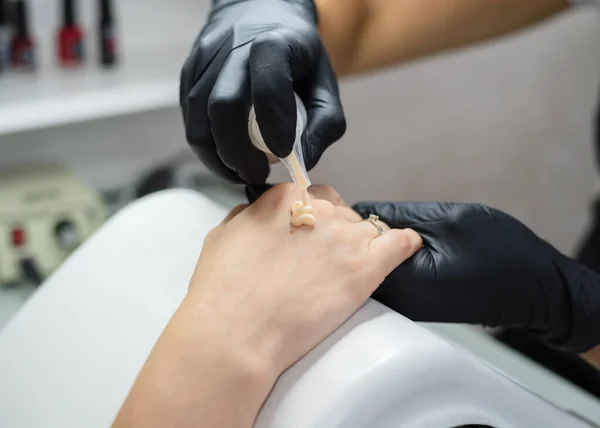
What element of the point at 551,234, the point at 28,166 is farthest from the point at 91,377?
the point at 551,234

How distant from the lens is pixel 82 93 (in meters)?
1.27

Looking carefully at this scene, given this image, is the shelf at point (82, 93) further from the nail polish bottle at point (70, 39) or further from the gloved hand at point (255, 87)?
the gloved hand at point (255, 87)

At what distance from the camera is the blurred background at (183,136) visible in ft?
4.06

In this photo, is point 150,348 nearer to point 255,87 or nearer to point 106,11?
point 255,87

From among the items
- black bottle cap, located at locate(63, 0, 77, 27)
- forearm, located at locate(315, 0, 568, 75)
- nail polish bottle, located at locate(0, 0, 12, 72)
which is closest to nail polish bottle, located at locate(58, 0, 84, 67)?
black bottle cap, located at locate(63, 0, 77, 27)

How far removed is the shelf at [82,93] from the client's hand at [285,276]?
0.67 metres

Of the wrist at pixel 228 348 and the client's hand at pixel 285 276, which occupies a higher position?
the client's hand at pixel 285 276

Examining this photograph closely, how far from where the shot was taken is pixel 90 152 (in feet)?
4.85

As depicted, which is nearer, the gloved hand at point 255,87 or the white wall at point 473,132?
the gloved hand at point 255,87

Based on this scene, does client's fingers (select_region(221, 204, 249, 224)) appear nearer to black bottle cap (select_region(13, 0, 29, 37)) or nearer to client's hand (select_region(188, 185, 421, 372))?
client's hand (select_region(188, 185, 421, 372))

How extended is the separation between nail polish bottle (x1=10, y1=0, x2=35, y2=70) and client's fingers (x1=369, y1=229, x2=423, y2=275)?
0.96m

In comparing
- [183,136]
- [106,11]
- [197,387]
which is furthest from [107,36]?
[197,387]

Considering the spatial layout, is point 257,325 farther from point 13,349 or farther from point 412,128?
point 412,128

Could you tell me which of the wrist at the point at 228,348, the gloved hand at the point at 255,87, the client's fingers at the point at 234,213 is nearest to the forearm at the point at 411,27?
the gloved hand at the point at 255,87
